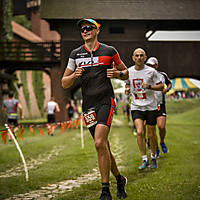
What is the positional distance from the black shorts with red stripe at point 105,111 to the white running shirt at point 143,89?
90.4 inches

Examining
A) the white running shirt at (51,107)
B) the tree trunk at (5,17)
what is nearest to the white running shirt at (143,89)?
the white running shirt at (51,107)

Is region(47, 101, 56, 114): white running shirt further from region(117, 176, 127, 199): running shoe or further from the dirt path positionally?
region(117, 176, 127, 199): running shoe

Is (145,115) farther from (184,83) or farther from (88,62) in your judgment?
(184,83)

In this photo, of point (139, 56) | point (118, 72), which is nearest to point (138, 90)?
point (139, 56)

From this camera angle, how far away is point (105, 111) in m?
4.26

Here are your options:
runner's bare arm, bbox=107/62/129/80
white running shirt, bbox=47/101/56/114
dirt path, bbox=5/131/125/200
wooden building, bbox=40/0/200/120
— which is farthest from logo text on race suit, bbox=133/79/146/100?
white running shirt, bbox=47/101/56/114

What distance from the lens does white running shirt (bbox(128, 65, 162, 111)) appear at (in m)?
6.53

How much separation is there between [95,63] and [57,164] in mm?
4128

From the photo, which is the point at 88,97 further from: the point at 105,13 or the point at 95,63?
the point at 105,13

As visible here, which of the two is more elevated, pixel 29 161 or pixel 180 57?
pixel 180 57

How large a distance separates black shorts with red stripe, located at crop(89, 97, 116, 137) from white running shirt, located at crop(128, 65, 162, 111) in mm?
2296

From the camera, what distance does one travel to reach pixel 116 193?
15.2ft

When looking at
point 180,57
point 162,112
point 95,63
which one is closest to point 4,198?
point 95,63

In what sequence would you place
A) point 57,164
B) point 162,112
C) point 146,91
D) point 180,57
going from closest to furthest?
1. point 146,91
2. point 57,164
3. point 162,112
4. point 180,57
